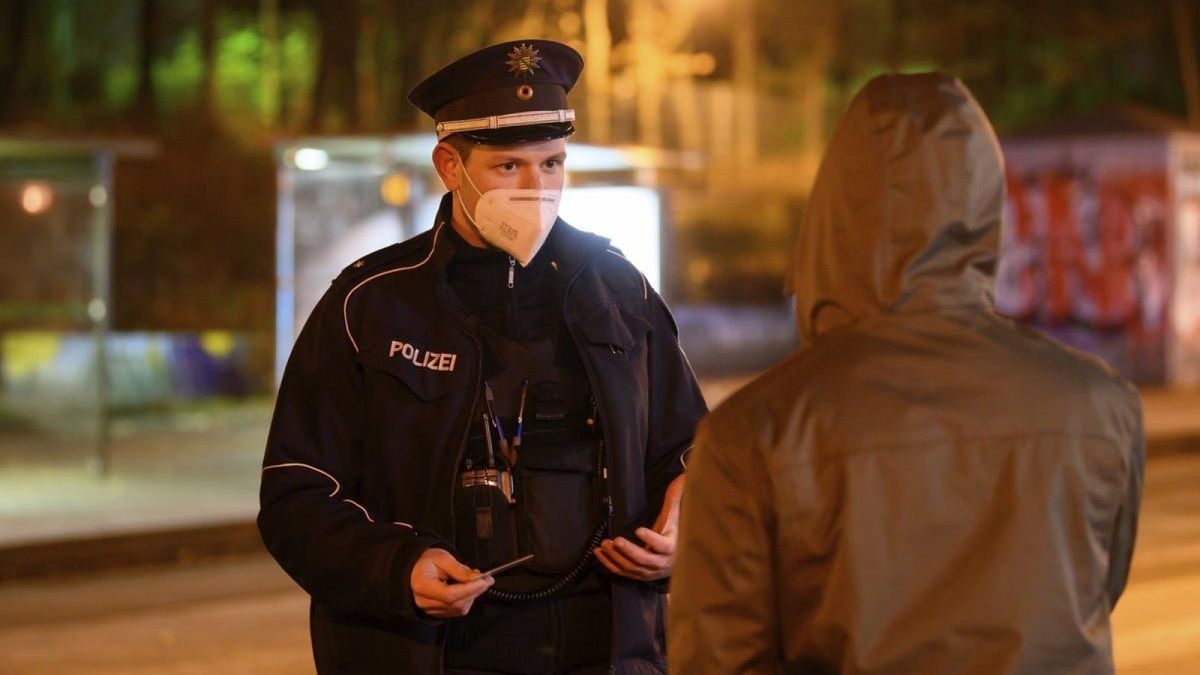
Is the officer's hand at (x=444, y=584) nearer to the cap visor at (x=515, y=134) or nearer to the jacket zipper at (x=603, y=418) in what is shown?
the jacket zipper at (x=603, y=418)

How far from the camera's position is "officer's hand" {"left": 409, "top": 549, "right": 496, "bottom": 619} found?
9.85 feet

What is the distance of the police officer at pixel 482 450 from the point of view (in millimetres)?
3135

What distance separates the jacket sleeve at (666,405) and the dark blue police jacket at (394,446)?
0.09 feet

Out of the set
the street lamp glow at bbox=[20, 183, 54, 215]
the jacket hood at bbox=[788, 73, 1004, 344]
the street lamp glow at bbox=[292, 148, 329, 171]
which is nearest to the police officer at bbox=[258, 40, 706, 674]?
the jacket hood at bbox=[788, 73, 1004, 344]

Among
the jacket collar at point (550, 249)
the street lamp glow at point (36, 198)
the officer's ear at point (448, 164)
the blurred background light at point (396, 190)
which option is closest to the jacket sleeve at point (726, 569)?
the jacket collar at point (550, 249)

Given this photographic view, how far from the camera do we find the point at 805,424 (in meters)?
2.21

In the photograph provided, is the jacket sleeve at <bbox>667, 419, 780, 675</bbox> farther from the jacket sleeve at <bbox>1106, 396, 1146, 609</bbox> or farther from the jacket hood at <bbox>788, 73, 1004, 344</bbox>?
the jacket sleeve at <bbox>1106, 396, 1146, 609</bbox>

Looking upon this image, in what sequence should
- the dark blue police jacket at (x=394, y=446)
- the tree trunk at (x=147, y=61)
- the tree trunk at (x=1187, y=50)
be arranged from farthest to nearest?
1. the tree trunk at (x=1187, y=50)
2. the tree trunk at (x=147, y=61)
3. the dark blue police jacket at (x=394, y=446)

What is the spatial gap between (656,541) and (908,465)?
1.00 m

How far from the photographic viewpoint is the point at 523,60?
338 centimetres

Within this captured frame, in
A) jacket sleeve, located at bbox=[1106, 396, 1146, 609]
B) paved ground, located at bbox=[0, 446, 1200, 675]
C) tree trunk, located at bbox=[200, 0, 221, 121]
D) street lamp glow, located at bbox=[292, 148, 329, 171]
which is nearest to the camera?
jacket sleeve, located at bbox=[1106, 396, 1146, 609]

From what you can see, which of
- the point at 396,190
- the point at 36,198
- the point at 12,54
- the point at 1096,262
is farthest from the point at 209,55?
the point at 1096,262

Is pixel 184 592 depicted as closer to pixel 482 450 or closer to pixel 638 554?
pixel 482 450

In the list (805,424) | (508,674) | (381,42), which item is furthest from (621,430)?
(381,42)
